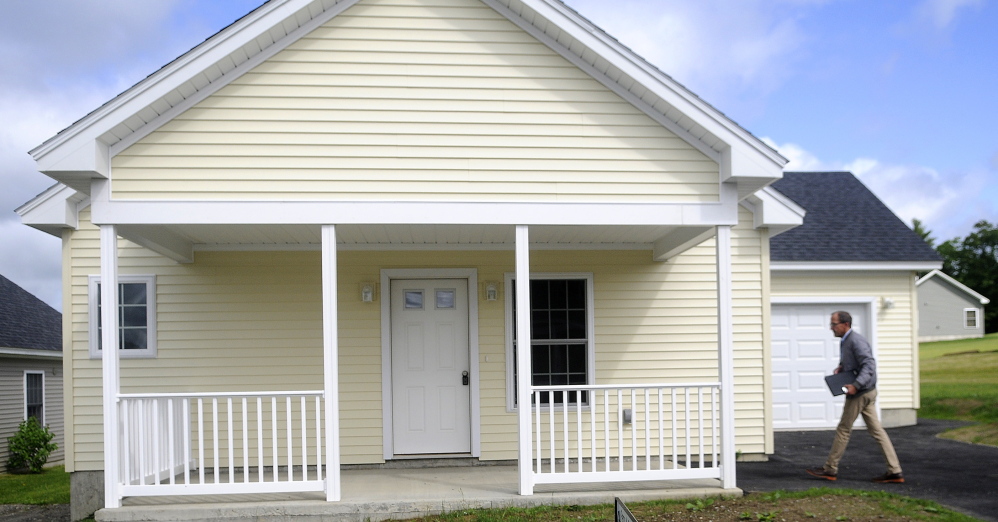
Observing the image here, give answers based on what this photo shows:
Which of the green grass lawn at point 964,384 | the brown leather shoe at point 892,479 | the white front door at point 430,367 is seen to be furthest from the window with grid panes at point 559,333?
the green grass lawn at point 964,384

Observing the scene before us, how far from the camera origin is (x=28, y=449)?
1761 cm

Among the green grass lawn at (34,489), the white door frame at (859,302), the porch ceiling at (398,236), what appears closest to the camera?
the porch ceiling at (398,236)

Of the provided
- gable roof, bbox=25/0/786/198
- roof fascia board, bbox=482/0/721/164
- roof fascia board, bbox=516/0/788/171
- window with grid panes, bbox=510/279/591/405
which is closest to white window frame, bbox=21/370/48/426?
gable roof, bbox=25/0/786/198

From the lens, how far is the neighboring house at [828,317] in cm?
1351

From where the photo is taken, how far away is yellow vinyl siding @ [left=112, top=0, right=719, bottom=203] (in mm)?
7617

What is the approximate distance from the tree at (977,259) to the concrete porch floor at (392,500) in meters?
49.6

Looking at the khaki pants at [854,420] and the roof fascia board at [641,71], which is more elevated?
the roof fascia board at [641,71]

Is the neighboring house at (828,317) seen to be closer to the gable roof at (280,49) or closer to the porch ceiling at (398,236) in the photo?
the porch ceiling at (398,236)

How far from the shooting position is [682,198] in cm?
800

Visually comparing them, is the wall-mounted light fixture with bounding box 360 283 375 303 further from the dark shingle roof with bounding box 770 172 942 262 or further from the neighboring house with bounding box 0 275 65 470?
the neighboring house with bounding box 0 275 65 470

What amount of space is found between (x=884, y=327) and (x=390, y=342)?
8.66m

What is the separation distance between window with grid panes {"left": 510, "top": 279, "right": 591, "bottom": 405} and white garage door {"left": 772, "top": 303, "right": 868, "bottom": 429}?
4.90m

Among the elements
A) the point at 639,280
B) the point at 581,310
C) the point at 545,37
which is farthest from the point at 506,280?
the point at 545,37

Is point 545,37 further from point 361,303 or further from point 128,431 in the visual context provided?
point 128,431
